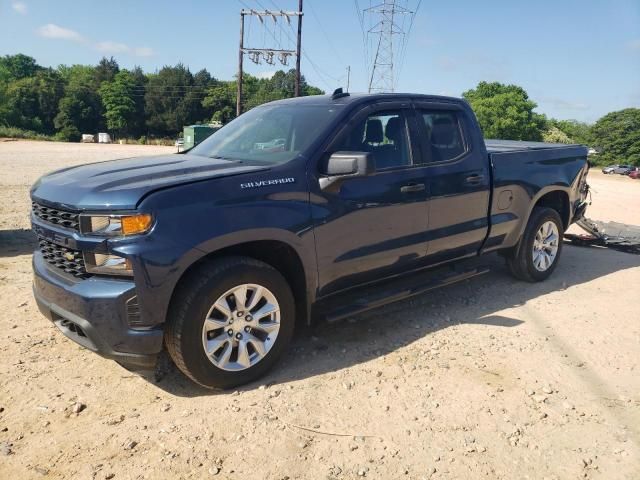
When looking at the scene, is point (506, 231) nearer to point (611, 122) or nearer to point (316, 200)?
point (316, 200)

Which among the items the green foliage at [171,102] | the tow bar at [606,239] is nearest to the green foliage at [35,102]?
the green foliage at [171,102]

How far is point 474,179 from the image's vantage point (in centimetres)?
475

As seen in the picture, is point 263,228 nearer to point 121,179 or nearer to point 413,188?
point 121,179

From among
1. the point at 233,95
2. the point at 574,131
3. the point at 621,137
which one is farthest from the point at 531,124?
the point at 233,95

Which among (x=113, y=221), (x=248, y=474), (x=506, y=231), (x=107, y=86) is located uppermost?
(x=107, y=86)

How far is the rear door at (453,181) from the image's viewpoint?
14.5 ft

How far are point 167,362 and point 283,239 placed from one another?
4.39 feet

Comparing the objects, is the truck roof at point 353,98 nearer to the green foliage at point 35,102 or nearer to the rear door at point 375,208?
the rear door at point 375,208

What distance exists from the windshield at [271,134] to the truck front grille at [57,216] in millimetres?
1313

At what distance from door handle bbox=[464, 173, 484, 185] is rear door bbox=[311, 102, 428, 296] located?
0.63 metres

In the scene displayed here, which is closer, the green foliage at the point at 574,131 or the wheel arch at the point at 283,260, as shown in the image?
the wheel arch at the point at 283,260

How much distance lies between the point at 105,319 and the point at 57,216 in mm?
773

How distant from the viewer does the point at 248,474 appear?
262 cm

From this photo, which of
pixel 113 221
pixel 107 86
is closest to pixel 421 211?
pixel 113 221
